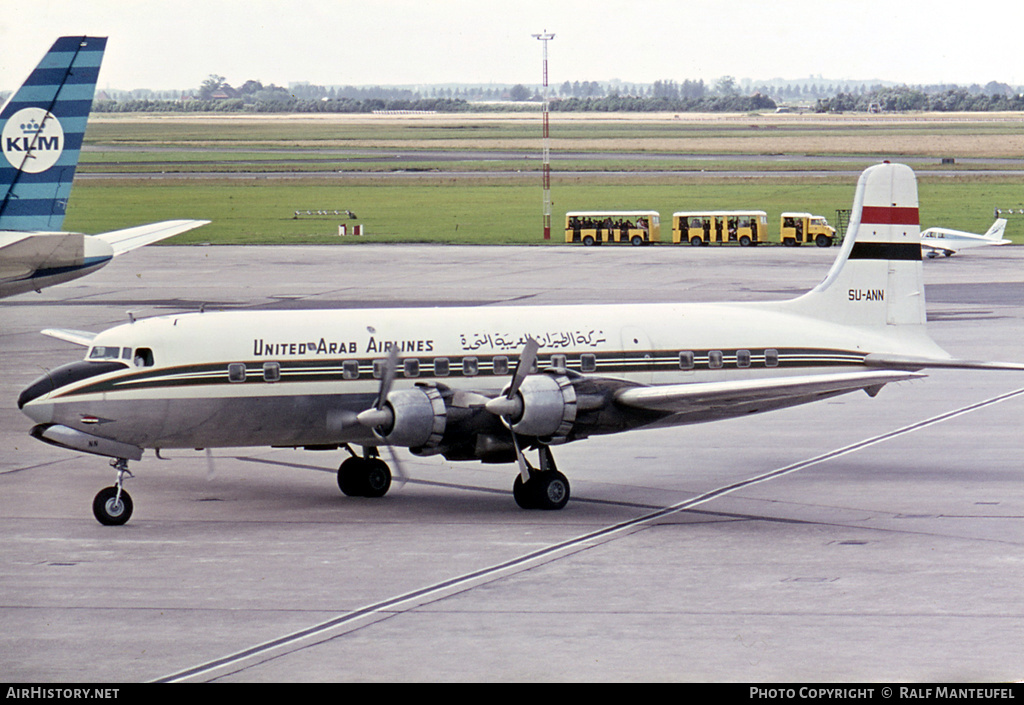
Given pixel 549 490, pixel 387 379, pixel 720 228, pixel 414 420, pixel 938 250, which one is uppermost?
pixel 720 228

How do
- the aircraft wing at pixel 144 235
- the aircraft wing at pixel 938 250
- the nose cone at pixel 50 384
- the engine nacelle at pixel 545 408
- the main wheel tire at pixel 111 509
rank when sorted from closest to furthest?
the nose cone at pixel 50 384, the main wheel tire at pixel 111 509, the engine nacelle at pixel 545 408, the aircraft wing at pixel 144 235, the aircraft wing at pixel 938 250

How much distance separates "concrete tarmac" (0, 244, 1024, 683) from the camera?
16.3 metres

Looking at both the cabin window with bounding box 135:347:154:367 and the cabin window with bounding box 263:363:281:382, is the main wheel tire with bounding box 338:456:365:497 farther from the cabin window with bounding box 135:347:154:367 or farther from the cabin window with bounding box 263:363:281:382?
the cabin window with bounding box 135:347:154:367

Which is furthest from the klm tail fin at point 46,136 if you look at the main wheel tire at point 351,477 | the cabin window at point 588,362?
the cabin window at point 588,362

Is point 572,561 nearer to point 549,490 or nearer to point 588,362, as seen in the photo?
point 549,490

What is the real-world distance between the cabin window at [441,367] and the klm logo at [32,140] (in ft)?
45.7

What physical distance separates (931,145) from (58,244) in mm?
181528

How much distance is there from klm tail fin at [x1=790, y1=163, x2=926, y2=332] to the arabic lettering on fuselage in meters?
5.14

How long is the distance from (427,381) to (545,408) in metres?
2.56

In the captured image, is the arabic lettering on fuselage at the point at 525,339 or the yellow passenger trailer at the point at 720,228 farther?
the yellow passenger trailer at the point at 720,228

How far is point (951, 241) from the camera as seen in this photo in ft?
260

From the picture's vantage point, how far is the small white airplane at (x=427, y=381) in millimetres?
23766

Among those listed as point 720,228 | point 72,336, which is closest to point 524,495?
point 72,336

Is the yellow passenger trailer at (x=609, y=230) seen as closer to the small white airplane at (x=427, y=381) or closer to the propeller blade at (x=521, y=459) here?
the small white airplane at (x=427, y=381)
